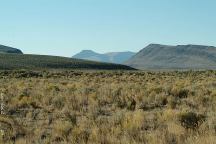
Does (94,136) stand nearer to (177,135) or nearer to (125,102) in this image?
(177,135)

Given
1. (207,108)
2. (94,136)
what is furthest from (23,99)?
(94,136)

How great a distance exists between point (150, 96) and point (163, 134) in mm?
9216

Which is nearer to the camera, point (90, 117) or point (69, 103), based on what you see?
point (90, 117)

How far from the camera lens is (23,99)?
64.1ft

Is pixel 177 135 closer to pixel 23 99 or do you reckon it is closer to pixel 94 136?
pixel 94 136

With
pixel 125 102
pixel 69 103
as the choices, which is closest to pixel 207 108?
pixel 125 102

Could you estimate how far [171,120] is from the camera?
12781 mm

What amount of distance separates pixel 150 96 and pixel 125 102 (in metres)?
1.87

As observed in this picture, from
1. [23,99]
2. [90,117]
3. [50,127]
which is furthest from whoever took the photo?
[23,99]

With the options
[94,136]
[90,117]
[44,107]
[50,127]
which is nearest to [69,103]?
[44,107]

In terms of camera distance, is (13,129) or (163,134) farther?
(13,129)

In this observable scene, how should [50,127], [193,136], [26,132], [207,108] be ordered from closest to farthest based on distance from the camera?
[193,136] → [26,132] → [50,127] → [207,108]

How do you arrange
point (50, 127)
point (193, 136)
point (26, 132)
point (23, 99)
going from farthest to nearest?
point (23, 99), point (50, 127), point (26, 132), point (193, 136)

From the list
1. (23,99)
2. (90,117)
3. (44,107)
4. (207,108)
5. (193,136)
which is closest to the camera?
(193,136)
